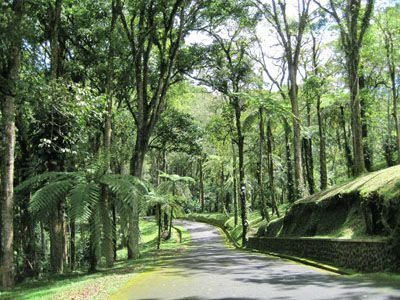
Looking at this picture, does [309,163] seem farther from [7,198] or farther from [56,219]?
[7,198]

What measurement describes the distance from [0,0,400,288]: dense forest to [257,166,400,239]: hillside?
2410mm

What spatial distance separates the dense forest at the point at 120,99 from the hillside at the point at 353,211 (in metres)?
2.41

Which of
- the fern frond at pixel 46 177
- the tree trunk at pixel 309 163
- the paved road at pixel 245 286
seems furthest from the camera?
the tree trunk at pixel 309 163

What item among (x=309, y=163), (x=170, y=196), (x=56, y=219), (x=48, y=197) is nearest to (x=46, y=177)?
(x=48, y=197)

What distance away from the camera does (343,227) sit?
13.5 m

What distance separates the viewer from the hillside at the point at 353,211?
10.6 meters

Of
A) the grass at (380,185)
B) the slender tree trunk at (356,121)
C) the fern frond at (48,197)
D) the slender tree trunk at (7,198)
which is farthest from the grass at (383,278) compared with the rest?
the slender tree trunk at (7,198)

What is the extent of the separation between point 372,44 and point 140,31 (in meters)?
17.8

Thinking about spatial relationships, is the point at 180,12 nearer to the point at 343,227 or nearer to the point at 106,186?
the point at 106,186

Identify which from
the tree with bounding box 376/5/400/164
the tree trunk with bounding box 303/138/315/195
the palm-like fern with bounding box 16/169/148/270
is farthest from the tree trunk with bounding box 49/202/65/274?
the tree with bounding box 376/5/400/164

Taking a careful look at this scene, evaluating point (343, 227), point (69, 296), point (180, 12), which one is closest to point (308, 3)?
point (180, 12)

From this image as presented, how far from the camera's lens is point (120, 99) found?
2384cm

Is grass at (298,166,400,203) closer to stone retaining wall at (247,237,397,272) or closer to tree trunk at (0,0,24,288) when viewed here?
stone retaining wall at (247,237,397,272)

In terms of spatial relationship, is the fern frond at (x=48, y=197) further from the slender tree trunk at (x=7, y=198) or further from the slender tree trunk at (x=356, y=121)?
the slender tree trunk at (x=356, y=121)
